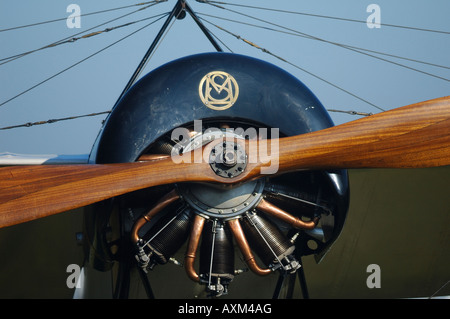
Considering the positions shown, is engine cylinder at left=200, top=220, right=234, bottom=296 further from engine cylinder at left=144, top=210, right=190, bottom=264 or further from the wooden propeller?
the wooden propeller

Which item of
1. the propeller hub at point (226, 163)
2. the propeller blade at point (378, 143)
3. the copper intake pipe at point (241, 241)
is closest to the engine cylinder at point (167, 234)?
the copper intake pipe at point (241, 241)

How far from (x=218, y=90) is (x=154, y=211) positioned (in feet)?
2.87

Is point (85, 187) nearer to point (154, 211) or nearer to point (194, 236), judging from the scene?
point (154, 211)

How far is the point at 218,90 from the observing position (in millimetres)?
3963

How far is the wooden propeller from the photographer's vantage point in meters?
3.56

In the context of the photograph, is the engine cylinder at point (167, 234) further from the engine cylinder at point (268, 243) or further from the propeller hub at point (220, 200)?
the engine cylinder at point (268, 243)

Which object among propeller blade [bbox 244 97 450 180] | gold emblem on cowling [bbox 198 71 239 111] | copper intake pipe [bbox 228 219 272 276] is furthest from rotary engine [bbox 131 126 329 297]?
propeller blade [bbox 244 97 450 180]

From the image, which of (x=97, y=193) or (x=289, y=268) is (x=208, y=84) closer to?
(x=97, y=193)

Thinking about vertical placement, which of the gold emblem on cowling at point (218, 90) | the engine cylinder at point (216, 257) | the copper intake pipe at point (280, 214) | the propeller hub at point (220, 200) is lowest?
the engine cylinder at point (216, 257)

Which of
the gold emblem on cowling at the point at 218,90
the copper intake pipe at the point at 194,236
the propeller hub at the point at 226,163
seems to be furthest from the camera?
the gold emblem on cowling at the point at 218,90

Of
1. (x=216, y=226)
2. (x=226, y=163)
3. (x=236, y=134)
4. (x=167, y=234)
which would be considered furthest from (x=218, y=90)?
(x=167, y=234)

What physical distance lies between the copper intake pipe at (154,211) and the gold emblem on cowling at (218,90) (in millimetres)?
617

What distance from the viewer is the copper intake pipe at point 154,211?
12.5ft
